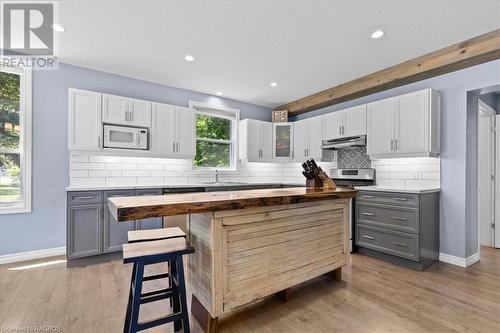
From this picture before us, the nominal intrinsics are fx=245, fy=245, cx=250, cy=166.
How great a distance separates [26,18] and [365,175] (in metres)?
4.71

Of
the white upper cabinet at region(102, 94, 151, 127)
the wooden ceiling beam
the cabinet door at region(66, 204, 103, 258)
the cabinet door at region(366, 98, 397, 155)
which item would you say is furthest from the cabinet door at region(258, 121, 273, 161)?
the cabinet door at region(66, 204, 103, 258)

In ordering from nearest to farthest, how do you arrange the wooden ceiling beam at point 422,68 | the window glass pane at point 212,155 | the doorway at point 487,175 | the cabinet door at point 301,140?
the wooden ceiling beam at point 422,68, the doorway at point 487,175, the window glass pane at point 212,155, the cabinet door at point 301,140

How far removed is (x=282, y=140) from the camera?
17.2 ft

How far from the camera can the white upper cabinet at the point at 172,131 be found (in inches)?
151

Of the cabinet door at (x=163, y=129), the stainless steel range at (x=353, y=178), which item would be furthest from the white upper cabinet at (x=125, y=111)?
the stainless steel range at (x=353, y=178)

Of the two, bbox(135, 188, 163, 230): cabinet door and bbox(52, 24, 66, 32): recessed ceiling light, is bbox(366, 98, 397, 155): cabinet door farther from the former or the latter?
bbox(52, 24, 66, 32): recessed ceiling light

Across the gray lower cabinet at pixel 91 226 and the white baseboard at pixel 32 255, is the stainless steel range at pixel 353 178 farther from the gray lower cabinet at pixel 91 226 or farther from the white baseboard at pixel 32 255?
the white baseboard at pixel 32 255

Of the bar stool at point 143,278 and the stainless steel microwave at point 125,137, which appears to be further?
the stainless steel microwave at point 125,137

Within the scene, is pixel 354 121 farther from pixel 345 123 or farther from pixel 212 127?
pixel 212 127

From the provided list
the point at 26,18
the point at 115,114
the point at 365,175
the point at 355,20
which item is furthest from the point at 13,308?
the point at 365,175

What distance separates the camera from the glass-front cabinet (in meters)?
5.18

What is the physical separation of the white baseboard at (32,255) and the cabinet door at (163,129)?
73.8 inches

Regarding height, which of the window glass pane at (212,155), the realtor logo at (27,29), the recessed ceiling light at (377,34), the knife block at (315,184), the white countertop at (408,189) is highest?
the realtor logo at (27,29)

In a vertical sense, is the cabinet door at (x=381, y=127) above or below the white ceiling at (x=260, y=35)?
below
